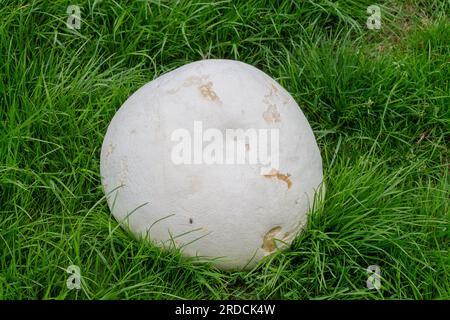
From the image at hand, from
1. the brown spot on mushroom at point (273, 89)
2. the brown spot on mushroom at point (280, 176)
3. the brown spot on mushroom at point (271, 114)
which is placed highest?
the brown spot on mushroom at point (273, 89)

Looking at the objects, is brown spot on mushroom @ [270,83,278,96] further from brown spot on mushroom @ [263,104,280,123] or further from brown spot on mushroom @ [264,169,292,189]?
brown spot on mushroom @ [264,169,292,189]

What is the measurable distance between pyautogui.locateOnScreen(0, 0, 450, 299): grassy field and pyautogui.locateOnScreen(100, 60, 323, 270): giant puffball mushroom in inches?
3.9

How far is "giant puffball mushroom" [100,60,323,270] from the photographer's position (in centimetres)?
279

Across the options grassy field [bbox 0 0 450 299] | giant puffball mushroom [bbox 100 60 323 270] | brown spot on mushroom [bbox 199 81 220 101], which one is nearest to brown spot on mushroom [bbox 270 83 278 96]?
giant puffball mushroom [bbox 100 60 323 270]

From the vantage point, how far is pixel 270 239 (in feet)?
9.57

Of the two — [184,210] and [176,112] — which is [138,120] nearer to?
[176,112]

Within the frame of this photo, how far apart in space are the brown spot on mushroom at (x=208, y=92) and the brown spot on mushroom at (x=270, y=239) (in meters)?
0.57

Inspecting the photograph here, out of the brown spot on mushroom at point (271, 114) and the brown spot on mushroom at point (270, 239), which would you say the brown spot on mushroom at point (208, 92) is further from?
the brown spot on mushroom at point (270, 239)

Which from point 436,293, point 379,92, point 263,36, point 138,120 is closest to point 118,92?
point 138,120

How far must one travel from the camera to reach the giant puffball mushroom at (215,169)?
110 inches

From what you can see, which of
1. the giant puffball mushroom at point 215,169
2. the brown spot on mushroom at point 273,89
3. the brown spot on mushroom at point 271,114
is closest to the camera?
the giant puffball mushroom at point 215,169

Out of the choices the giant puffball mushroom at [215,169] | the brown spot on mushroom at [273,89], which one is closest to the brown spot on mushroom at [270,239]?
the giant puffball mushroom at [215,169]

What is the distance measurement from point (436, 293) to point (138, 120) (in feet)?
4.66

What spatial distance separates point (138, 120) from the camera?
116 inches
